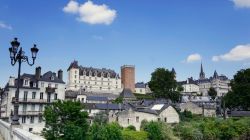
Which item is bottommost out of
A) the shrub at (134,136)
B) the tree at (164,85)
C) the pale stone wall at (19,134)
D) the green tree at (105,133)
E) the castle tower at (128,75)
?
the shrub at (134,136)

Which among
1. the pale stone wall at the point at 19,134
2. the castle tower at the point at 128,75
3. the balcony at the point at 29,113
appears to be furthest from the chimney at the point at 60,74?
the castle tower at the point at 128,75

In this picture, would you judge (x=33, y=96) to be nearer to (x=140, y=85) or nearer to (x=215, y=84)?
(x=140, y=85)

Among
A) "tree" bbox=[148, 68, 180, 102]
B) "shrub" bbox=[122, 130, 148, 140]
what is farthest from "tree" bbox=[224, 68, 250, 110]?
"shrub" bbox=[122, 130, 148, 140]

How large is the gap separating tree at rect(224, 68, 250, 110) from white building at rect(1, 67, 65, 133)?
153 feet

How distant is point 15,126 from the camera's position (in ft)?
48.0

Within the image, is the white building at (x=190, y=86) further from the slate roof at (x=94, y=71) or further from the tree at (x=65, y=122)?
the tree at (x=65, y=122)

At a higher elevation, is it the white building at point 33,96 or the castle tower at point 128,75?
the castle tower at point 128,75

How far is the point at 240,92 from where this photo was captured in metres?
77.4

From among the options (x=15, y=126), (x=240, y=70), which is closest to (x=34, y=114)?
(x=15, y=126)

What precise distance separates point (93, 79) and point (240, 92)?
68.1 m

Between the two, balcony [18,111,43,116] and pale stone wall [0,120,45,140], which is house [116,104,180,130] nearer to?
balcony [18,111,43,116]

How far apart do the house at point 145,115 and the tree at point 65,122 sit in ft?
64.2

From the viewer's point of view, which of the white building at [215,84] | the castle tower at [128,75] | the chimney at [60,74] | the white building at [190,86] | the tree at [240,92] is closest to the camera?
the chimney at [60,74]

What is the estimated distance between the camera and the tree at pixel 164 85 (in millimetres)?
91625
